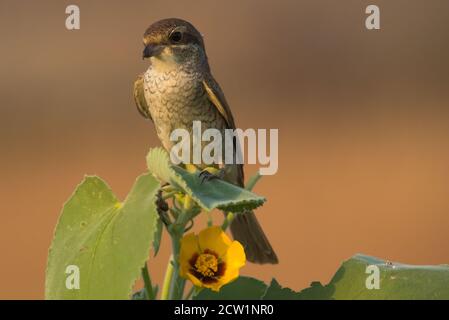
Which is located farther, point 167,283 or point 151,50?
point 151,50

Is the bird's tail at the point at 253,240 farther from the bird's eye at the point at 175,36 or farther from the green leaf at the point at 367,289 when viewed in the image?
the green leaf at the point at 367,289

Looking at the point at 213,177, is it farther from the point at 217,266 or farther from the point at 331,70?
the point at 331,70

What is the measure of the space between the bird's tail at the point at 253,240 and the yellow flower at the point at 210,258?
3.41 ft

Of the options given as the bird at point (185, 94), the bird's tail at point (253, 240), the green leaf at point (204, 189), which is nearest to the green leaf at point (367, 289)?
the green leaf at point (204, 189)

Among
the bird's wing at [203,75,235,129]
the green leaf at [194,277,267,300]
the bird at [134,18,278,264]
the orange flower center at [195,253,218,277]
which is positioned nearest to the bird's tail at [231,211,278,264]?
the bird at [134,18,278,264]

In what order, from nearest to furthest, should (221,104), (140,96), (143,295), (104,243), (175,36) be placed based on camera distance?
(104,243), (143,295), (175,36), (221,104), (140,96)

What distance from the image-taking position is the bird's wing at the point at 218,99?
100 inches

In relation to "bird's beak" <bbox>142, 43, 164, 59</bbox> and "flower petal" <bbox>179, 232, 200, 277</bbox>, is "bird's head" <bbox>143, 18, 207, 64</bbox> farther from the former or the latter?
"flower petal" <bbox>179, 232, 200, 277</bbox>

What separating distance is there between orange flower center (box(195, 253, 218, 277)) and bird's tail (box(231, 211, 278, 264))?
1056 millimetres

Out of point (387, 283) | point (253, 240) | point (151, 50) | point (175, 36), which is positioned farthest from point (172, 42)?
point (387, 283)

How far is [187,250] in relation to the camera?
1.17 m

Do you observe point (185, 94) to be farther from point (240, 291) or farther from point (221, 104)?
point (240, 291)

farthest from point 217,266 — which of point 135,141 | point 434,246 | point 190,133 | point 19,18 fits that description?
point 19,18

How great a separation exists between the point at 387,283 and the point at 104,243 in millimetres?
369
